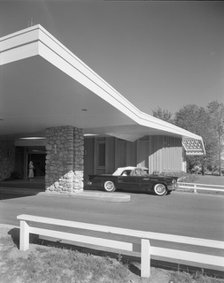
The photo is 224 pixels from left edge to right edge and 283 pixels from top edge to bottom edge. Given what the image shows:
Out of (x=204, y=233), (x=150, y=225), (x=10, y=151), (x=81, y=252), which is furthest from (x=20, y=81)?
(x=10, y=151)

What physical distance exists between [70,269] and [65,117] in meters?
6.89

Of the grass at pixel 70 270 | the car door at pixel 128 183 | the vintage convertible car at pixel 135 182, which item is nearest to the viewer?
the grass at pixel 70 270

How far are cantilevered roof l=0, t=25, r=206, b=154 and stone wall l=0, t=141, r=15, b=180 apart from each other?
32.7ft

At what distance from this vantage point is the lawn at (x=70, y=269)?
3553 millimetres

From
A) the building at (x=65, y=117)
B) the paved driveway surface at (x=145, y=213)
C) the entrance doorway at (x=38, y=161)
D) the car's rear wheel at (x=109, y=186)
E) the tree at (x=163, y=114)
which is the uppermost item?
the tree at (x=163, y=114)

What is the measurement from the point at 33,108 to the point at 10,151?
13.3 meters

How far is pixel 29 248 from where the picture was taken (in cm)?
461

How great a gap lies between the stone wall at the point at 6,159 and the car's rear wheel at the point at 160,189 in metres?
12.7

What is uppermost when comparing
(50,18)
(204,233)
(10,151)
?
(50,18)

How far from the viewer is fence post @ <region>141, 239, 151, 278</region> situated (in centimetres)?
364

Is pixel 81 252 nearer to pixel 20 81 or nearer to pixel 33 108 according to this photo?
pixel 20 81

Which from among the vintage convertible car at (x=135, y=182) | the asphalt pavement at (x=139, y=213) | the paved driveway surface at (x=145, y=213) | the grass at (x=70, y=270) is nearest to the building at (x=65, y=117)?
the vintage convertible car at (x=135, y=182)

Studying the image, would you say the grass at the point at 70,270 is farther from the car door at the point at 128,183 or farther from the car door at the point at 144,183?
the car door at the point at 128,183

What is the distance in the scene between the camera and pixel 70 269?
12.5ft
